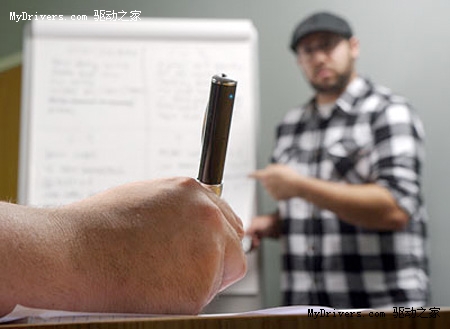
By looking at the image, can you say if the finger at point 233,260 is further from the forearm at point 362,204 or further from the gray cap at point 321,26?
the gray cap at point 321,26

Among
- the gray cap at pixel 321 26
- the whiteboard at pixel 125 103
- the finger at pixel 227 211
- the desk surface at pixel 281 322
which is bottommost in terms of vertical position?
the desk surface at pixel 281 322

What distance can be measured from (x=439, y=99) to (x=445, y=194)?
346mm

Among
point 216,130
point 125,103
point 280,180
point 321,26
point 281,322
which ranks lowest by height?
point 281,322

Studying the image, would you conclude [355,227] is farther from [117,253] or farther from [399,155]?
[117,253]

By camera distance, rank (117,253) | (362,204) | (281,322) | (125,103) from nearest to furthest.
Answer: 1. (281,322)
2. (117,253)
3. (362,204)
4. (125,103)

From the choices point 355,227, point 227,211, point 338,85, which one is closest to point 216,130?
point 227,211

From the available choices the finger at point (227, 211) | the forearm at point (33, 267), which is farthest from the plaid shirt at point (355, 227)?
the forearm at point (33, 267)

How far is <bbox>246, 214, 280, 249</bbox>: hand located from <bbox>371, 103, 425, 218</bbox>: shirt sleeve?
Result: 1.30ft

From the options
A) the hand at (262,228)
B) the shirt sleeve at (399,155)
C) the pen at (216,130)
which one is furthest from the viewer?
the hand at (262,228)

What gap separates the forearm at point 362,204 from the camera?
196cm

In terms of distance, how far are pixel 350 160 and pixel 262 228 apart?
368 millimetres

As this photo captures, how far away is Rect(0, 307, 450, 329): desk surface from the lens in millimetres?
280

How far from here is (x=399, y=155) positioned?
1.97 metres

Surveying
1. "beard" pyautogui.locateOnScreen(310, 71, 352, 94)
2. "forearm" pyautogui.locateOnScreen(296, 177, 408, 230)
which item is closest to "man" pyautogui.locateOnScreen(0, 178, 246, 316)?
"forearm" pyautogui.locateOnScreen(296, 177, 408, 230)
